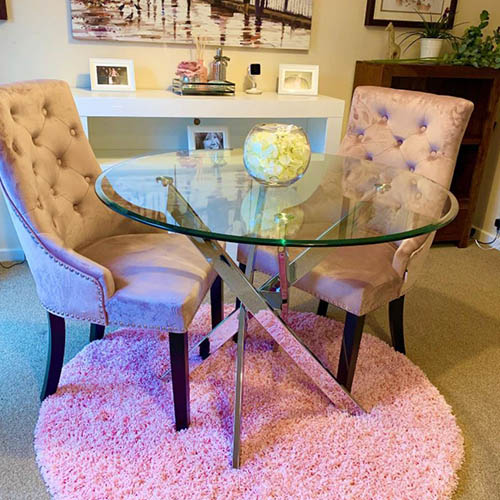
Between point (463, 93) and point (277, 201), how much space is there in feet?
7.52

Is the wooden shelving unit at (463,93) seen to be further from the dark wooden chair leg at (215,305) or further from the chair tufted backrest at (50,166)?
the chair tufted backrest at (50,166)

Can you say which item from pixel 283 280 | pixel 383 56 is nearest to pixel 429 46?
pixel 383 56

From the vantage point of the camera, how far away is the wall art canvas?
2.65 metres

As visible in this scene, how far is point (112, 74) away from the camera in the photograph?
2.71 m

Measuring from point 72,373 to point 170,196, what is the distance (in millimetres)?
816

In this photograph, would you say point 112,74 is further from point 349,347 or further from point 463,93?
point 463,93

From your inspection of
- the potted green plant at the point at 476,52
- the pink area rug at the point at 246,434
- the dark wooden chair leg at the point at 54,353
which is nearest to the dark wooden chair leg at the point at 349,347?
the pink area rug at the point at 246,434

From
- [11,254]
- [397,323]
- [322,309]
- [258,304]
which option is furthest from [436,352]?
[11,254]

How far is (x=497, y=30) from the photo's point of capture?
315cm

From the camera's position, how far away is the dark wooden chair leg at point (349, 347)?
1755mm

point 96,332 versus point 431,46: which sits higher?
point 431,46

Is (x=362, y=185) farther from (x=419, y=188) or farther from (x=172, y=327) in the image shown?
(x=172, y=327)

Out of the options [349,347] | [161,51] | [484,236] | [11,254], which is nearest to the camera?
[349,347]

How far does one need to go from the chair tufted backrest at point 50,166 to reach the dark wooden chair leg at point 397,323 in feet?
3.83
